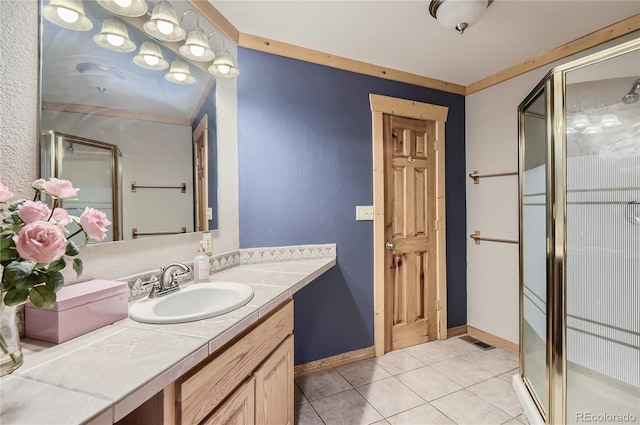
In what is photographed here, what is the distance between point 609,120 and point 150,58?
246cm

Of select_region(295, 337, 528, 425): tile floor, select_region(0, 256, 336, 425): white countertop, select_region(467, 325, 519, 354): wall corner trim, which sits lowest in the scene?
select_region(295, 337, 528, 425): tile floor

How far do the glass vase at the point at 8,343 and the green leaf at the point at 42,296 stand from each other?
2.8 inches

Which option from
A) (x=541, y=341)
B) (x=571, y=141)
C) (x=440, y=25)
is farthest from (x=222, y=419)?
(x=440, y=25)

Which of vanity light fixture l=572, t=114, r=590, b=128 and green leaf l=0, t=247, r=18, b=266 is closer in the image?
green leaf l=0, t=247, r=18, b=266

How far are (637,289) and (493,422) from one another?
Answer: 3.43 feet

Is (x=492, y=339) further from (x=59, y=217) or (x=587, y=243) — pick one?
(x=59, y=217)

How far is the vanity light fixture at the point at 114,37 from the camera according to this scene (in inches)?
43.5

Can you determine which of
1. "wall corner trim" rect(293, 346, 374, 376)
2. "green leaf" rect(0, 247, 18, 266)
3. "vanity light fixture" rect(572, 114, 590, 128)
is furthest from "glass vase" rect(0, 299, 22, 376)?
"vanity light fixture" rect(572, 114, 590, 128)

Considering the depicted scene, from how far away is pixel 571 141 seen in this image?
1.49m

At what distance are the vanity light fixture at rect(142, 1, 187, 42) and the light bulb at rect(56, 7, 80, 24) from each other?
0.96 ft

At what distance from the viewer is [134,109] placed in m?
1.23

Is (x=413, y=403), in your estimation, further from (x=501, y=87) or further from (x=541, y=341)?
(x=501, y=87)

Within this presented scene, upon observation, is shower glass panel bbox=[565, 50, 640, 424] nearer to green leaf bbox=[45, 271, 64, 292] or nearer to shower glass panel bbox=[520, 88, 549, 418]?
shower glass panel bbox=[520, 88, 549, 418]

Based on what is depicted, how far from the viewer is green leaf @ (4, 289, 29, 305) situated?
1.98 ft
